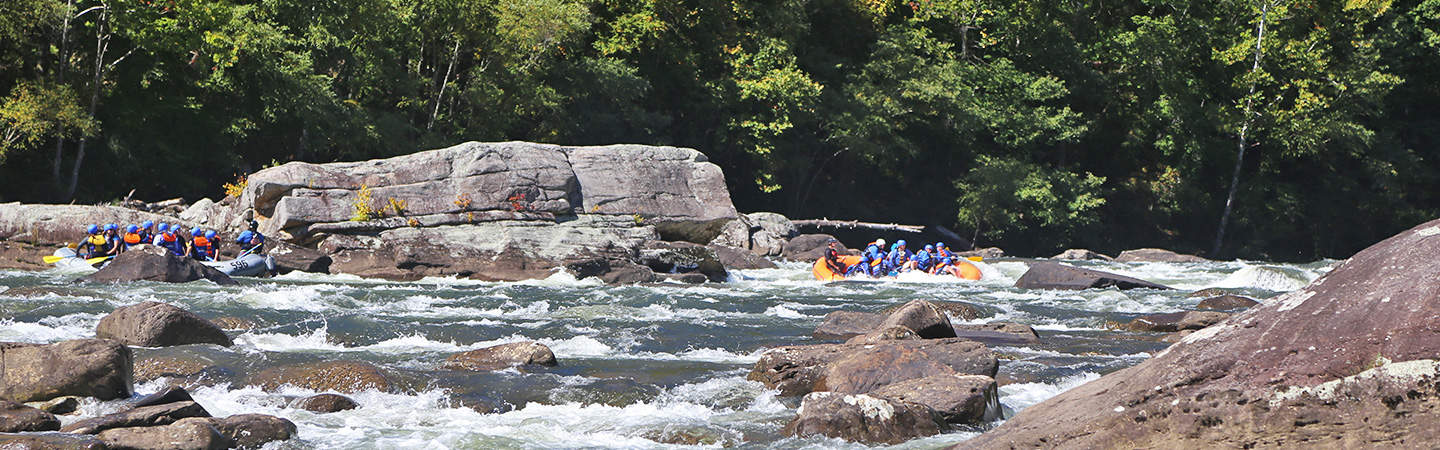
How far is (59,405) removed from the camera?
7000 mm

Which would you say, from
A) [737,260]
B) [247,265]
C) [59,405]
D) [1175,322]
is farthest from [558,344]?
[737,260]

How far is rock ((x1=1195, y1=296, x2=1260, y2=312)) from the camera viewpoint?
50.0 feet

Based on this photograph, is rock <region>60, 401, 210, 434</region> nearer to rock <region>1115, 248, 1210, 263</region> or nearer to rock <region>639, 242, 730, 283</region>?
rock <region>639, 242, 730, 283</region>

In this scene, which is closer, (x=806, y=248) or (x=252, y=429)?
(x=252, y=429)

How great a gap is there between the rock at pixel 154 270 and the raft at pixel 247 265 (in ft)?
4.02

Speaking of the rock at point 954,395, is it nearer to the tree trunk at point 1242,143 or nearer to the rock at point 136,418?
the rock at point 136,418

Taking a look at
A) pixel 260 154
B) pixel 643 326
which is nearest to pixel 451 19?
pixel 260 154

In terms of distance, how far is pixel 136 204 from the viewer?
2311 cm

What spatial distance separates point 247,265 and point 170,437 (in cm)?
1295

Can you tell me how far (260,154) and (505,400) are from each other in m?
21.4

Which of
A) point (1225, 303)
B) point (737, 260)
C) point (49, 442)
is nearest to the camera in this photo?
point (49, 442)

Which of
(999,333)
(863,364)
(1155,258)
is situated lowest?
(1155,258)

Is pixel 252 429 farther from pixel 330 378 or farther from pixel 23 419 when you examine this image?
pixel 330 378

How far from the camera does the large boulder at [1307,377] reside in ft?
13.8
